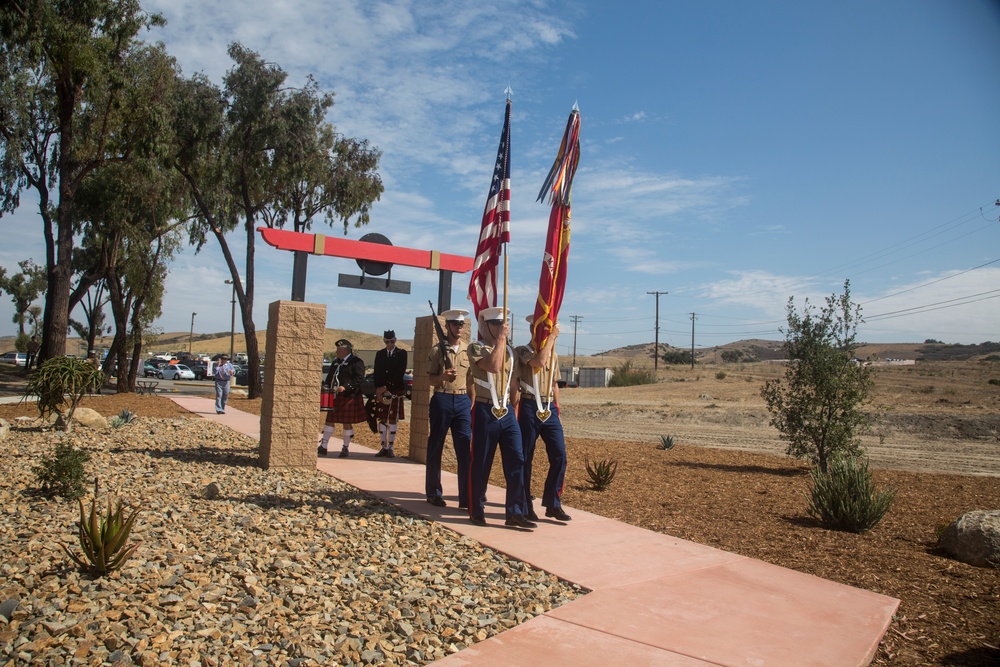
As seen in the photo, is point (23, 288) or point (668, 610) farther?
point (23, 288)

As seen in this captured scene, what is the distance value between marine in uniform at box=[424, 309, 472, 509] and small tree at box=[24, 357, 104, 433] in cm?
648

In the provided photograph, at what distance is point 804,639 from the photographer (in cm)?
394

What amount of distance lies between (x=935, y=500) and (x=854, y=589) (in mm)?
4609

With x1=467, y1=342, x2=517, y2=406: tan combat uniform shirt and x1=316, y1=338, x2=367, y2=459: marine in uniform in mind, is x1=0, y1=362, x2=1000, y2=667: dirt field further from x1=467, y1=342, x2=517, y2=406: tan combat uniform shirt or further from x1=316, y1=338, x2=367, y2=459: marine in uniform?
x1=467, y1=342, x2=517, y2=406: tan combat uniform shirt

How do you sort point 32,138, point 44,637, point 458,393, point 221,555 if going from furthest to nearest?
point 32,138
point 458,393
point 221,555
point 44,637

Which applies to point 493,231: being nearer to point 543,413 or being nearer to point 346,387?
point 543,413

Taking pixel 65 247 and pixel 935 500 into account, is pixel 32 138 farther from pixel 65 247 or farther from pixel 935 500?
pixel 935 500

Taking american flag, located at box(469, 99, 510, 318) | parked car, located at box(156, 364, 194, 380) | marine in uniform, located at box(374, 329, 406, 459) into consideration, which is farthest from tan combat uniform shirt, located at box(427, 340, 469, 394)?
parked car, located at box(156, 364, 194, 380)

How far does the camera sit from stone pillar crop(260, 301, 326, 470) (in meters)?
8.82

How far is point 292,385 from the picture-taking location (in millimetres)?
8984

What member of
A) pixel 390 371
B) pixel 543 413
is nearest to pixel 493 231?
pixel 543 413

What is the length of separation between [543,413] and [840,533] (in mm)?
2962

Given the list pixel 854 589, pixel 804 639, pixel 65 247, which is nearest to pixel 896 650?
pixel 804 639

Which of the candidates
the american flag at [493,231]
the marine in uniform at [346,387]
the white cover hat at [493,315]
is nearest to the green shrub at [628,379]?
the marine in uniform at [346,387]
